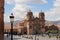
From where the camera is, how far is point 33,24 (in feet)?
178

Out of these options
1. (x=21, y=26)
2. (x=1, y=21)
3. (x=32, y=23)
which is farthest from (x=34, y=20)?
(x=1, y=21)

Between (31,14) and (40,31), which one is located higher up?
(31,14)

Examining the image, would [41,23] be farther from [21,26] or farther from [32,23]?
[21,26]

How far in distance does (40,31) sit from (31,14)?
577 centimetres

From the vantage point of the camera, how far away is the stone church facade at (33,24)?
52.6m

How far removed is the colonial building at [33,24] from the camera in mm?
52562

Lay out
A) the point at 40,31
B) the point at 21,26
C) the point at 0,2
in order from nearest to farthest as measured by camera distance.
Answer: the point at 0,2 → the point at 40,31 → the point at 21,26

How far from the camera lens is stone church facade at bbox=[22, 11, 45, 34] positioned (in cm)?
5256

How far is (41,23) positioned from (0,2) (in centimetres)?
5053

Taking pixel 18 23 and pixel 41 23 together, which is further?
pixel 18 23

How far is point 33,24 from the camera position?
5428 cm

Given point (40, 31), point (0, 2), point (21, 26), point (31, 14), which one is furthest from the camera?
point (21, 26)

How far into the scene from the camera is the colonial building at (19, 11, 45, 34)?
2069 inches

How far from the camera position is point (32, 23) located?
54.1 meters
